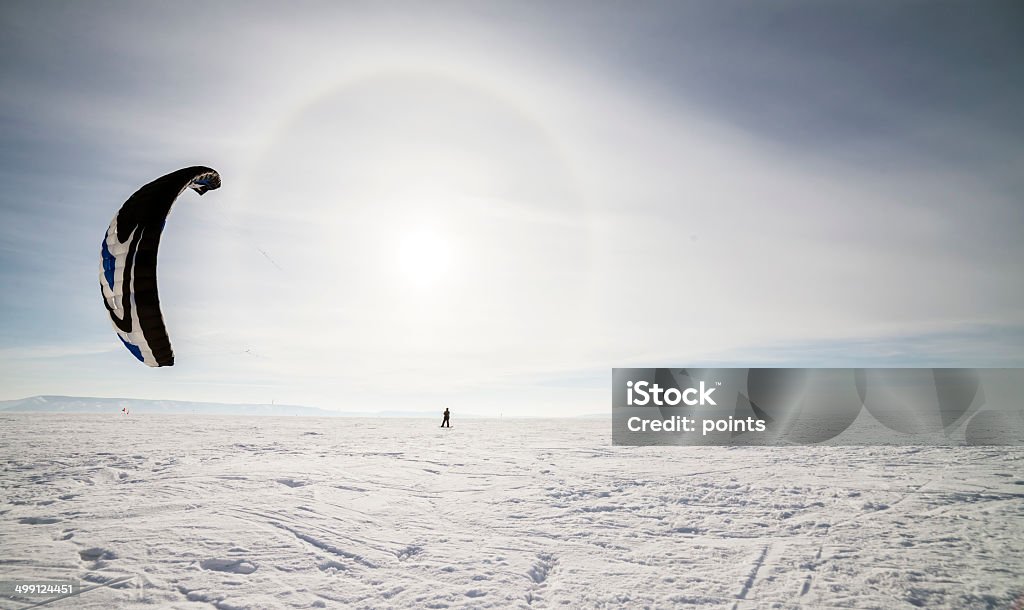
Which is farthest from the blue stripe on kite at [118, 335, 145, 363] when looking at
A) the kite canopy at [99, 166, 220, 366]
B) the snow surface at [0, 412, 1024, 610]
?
the snow surface at [0, 412, 1024, 610]

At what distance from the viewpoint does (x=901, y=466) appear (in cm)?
1277

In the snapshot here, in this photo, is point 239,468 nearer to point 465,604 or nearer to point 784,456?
point 465,604

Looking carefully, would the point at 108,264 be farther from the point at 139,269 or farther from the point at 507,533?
the point at 507,533

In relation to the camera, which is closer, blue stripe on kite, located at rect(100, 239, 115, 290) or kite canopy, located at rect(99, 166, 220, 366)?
kite canopy, located at rect(99, 166, 220, 366)

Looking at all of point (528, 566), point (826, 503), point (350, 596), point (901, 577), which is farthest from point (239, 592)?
point (826, 503)

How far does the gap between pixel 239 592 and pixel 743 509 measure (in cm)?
784

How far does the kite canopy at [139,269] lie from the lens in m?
8.40

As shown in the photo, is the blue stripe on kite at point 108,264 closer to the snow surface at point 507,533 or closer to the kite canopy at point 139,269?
the kite canopy at point 139,269

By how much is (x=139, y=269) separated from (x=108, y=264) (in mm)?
990

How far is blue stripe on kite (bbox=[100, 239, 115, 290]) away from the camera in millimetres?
8688

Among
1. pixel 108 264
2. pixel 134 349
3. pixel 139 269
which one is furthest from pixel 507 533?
pixel 108 264

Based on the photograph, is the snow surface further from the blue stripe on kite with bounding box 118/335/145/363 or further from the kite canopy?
the kite canopy

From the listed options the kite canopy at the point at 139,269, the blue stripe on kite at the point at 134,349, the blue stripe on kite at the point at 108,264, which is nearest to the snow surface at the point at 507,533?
the blue stripe on kite at the point at 134,349

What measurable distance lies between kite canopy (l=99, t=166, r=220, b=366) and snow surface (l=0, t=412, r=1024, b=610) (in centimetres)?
277
